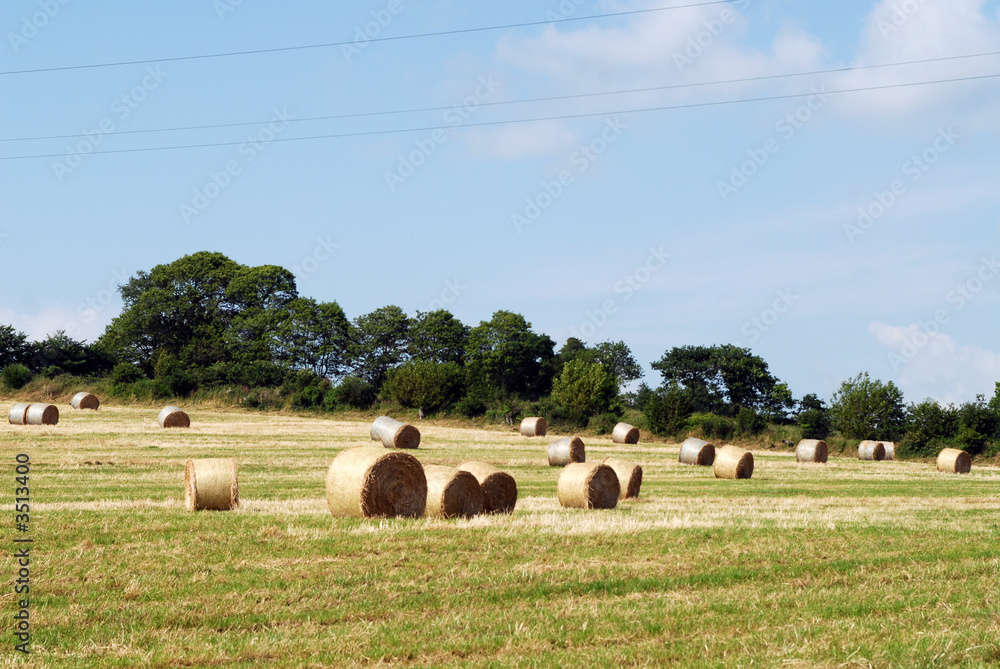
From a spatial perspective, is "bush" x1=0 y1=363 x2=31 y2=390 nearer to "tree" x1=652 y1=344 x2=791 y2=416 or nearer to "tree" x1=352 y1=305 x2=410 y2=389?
"tree" x1=352 y1=305 x2=410 y2=389

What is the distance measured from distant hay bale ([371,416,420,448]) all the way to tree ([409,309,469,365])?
151 ft

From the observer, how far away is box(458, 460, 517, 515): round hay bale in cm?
1560

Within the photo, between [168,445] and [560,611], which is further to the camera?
[168,445]

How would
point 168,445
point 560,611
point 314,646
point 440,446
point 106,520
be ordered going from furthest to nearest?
point 440,446
point 168,445
point 106,520
point 560,611
point 314,646

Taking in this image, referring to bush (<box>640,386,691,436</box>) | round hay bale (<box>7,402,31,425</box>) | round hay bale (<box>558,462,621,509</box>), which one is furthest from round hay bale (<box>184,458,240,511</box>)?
bush (<box>640,386,691,436</box>)

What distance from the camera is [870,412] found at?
51.2m

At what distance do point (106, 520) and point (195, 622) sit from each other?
18.4ft

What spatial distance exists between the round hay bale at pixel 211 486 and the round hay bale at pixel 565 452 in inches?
647

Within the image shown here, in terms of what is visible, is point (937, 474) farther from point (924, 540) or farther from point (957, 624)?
point (957, 624)

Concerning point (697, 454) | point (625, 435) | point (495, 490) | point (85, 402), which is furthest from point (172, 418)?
point (495, 490)

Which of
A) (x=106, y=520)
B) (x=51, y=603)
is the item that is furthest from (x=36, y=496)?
(x=51, y=603)

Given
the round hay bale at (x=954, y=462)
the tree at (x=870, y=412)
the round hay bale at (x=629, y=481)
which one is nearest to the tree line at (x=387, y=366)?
the tree at (x=870, y=412)

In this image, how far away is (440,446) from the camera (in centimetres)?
3750

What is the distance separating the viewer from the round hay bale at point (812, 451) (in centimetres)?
3859
